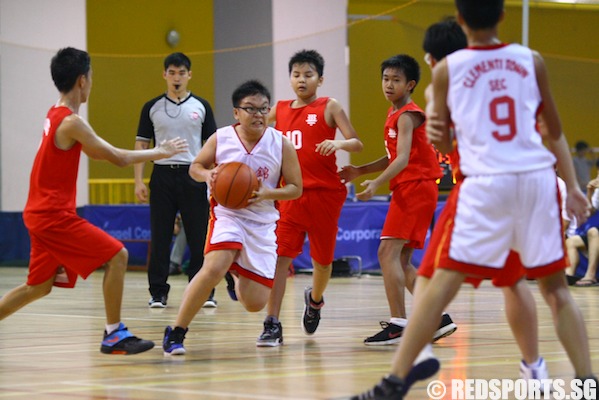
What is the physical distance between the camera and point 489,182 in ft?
13.3

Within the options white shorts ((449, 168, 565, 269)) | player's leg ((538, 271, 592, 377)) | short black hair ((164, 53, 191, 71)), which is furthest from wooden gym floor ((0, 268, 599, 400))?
short black hair ((164, 53, 191, 71))

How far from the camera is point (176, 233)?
15109 mm

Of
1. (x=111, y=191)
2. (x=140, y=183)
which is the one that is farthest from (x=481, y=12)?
(x=111, y=191)

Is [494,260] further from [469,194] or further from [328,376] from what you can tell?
[328,376]

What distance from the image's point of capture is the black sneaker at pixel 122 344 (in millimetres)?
5734

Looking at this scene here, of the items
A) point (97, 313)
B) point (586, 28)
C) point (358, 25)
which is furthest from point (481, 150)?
point (358, 25)

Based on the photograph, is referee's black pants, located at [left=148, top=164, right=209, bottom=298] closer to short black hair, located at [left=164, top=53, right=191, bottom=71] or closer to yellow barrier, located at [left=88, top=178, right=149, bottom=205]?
short black hair, located at [left=164, top=53, right=191, bottom=71]

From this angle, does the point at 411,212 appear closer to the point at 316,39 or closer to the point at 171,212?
the point at 171,212

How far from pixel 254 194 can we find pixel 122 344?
1049mm

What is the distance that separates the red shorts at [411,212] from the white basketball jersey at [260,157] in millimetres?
789

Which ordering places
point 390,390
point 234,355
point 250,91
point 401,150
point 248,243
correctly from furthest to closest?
point 401,150 < point 250,91 < point 248,243 < point 234,355 < point 390,390

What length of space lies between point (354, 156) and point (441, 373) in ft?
46.7

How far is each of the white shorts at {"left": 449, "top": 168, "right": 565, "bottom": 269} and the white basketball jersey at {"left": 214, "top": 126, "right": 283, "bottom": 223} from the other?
7.19 ft

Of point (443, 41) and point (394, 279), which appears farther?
point (394, 279)
